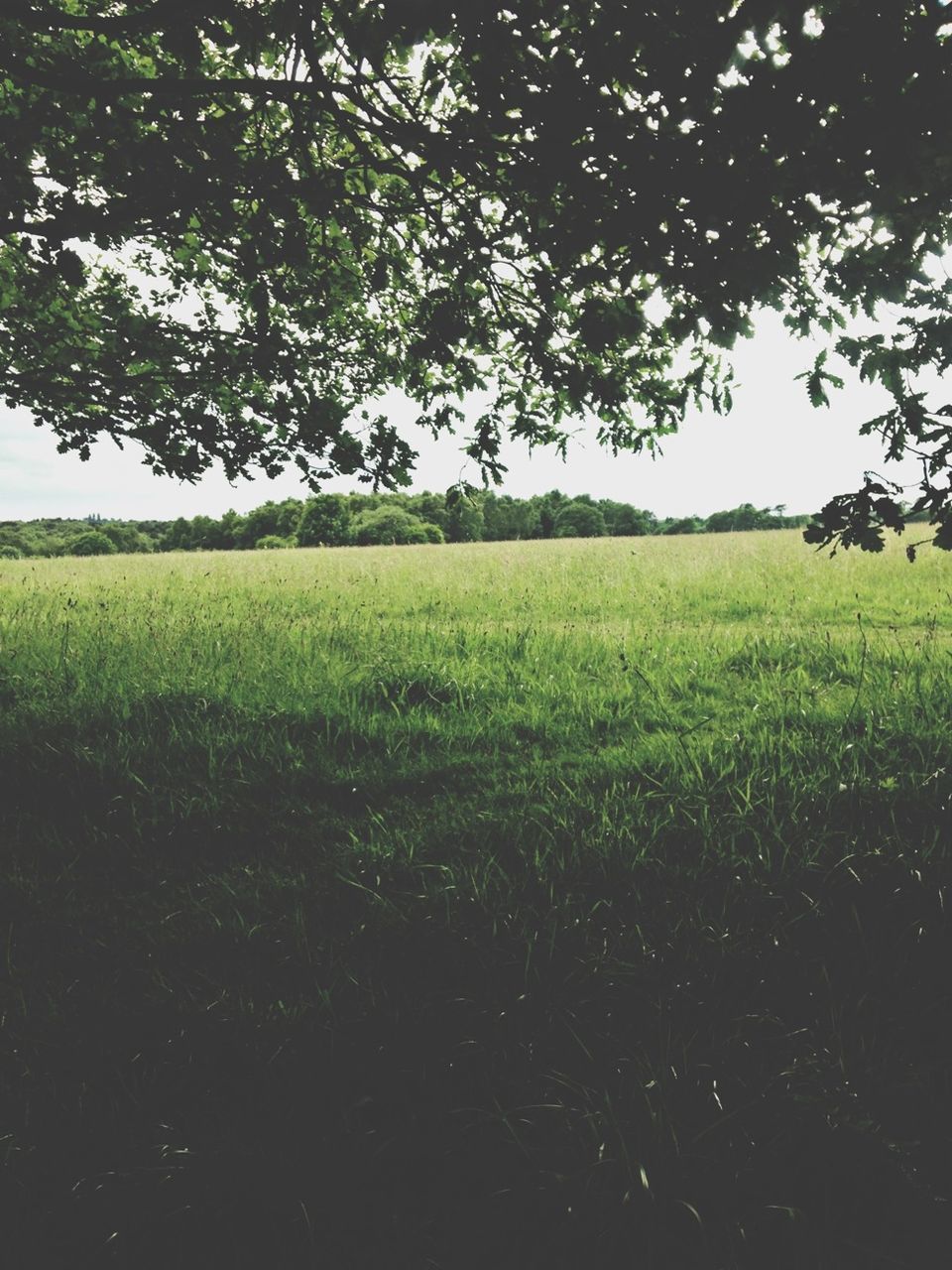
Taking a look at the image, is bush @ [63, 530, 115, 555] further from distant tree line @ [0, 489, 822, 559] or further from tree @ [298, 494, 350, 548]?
tree @ [298, 494, 350, 548]

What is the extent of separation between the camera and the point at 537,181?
339cm

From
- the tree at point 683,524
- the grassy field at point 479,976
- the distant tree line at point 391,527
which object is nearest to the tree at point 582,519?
the distant tree line at point 391,527

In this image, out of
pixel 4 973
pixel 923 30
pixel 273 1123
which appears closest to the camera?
pixel 273 1123

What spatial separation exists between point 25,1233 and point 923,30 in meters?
5.08

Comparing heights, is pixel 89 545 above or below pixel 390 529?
above

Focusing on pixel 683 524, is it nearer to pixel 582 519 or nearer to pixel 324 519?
pixel 582 519

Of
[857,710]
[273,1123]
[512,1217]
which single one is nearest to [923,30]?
[857,710]

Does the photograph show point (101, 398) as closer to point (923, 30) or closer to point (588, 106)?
point (588, 106)

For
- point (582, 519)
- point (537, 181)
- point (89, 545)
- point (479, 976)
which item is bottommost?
point (479, 976)

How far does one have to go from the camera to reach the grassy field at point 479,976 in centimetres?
158

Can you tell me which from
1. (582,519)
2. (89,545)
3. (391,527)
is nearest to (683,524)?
(582,519)

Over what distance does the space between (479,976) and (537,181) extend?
388 centimetres

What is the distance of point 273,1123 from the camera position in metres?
1.81

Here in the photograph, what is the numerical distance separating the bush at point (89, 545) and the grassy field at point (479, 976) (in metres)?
90.5
